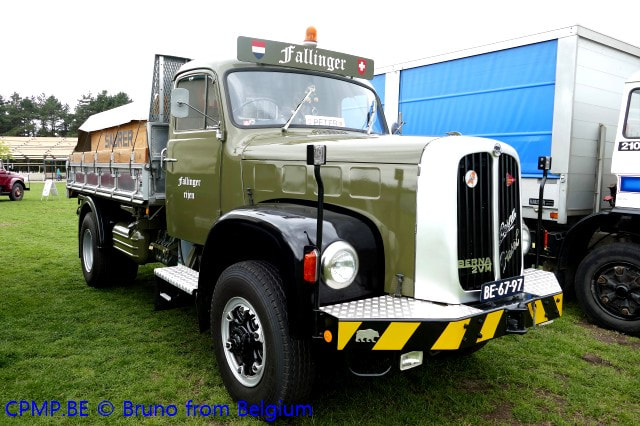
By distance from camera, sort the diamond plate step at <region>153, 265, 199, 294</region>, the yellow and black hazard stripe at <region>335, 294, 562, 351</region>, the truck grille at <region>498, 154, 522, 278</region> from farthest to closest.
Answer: the diamond plate step at <region>153, 265, 199, 294</region>, the truck grille at <region>498, 154, 522, 278</region>, the yellow and black hazard stripe at <region>335, 294, 562, 351</region>

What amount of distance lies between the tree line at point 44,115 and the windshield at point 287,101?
7125 centimetres

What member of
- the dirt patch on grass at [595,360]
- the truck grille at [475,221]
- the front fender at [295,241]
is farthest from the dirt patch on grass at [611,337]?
the front fender at [295,241]

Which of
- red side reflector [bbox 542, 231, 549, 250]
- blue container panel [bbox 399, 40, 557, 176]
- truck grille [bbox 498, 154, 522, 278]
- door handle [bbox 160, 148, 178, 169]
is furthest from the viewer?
blue container panel [bbox 399, 40, 557, 176]

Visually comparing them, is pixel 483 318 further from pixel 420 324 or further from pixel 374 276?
pixel 374 276

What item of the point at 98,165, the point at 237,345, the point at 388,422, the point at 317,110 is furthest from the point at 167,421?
the point at 98,165

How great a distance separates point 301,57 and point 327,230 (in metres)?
1.91

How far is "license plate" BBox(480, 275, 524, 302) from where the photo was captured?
9.55ft

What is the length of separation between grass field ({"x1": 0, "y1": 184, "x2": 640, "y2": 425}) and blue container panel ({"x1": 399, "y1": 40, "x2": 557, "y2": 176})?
82.2 inches

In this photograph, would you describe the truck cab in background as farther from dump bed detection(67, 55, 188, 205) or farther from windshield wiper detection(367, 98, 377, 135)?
dump bed detection(67, 55, 188, 205)

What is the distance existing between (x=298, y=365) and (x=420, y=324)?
0.73 metres

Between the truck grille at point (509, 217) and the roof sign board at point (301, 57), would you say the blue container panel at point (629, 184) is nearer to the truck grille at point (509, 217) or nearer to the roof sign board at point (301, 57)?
the truck grille at point (509, 217)

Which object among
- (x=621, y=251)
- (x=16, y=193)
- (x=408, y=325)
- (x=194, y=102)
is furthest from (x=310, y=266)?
(x=16, y=193)

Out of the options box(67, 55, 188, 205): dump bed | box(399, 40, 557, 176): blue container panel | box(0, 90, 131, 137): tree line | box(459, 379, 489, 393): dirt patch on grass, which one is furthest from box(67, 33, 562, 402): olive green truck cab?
box(0, 90, 131, 137): tree line

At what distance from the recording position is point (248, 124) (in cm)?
400
